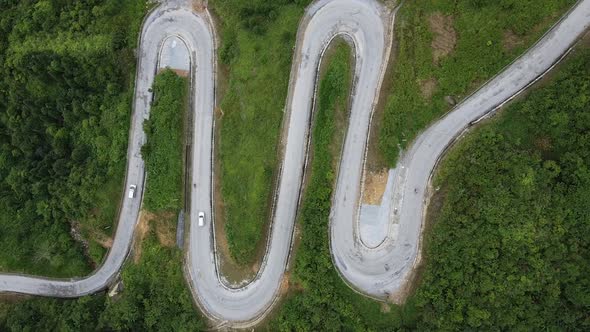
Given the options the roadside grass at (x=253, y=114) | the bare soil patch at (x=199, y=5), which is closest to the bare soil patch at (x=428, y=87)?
the roadside grass at (x=253, y=114)

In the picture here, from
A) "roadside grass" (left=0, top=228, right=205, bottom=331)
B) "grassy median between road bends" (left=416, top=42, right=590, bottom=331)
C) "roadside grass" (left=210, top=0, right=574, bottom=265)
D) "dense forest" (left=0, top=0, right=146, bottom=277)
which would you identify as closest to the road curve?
"roadside grass" (left=210, top=0, right=574, bottom=265)

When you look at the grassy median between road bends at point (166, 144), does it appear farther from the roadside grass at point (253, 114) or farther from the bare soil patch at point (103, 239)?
the bare soil patch at point (103, 239)

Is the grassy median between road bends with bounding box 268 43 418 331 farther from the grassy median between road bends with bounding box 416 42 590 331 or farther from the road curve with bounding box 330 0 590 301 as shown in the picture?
the grassy median between road bends with bounding box 416 42 590 331

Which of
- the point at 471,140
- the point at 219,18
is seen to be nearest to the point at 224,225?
the point at 219,18

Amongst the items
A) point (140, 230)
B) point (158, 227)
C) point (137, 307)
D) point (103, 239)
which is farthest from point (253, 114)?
point (137, 307)

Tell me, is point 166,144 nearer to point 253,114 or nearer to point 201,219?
point 201,219
